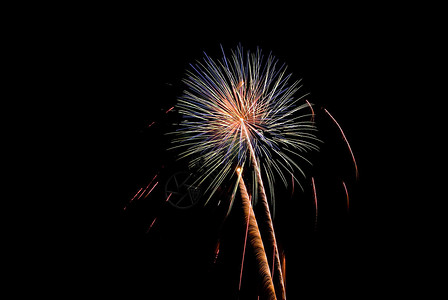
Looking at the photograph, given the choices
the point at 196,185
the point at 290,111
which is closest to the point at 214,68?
the point at 290,111

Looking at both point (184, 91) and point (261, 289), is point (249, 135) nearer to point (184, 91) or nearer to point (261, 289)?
point (184, 91)

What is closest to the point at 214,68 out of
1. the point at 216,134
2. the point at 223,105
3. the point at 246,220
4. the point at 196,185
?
the point at 223,105

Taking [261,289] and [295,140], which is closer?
[295,140]

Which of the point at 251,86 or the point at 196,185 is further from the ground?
the point at 251,86

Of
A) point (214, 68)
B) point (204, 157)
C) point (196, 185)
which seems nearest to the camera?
point (214, 68)

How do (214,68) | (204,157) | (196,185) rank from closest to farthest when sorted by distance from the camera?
(214,68) → (204,157) → (196,185)

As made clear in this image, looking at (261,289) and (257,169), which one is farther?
(261,289)

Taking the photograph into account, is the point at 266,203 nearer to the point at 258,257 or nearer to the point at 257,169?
the point at 257,169

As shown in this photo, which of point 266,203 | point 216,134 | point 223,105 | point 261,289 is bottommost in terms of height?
point 261,289

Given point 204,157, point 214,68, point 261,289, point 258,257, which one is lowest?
point 261,289
